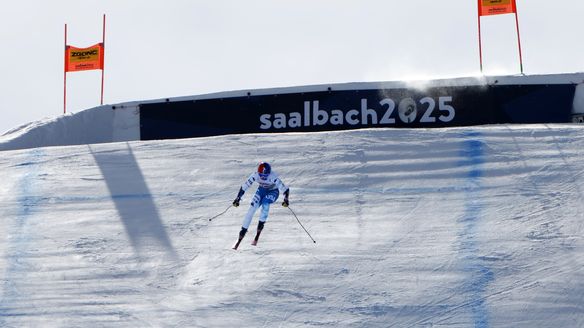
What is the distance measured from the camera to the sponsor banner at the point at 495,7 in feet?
58.2

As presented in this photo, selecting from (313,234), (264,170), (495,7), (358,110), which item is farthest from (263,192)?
(495,7)

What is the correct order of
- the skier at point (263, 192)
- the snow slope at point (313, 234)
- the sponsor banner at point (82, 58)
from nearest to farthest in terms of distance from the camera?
1. the snow slope at point (313, 234)
2. the skier at point (263, 192)
3. the sponsor banner at point (82, 58)

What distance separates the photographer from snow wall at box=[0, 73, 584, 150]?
1684 cm

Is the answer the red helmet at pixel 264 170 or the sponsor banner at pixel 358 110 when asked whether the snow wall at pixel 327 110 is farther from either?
the red helmet at pixel 264 170

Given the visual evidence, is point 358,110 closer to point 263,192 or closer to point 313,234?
point 313,234

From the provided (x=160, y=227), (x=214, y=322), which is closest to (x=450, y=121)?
(x=160, y=227)

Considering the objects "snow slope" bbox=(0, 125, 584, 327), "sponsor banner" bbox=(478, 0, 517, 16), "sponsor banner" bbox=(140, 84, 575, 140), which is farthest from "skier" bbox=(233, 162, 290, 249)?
"sponsor banner" bbox=(478, 0, 517, 16)

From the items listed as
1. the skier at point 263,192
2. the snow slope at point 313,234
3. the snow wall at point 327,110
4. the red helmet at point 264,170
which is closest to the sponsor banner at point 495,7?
the snow wall at point 327,110

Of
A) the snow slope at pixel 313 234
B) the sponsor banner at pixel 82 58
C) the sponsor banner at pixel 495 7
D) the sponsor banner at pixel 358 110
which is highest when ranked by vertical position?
the sponsor banner at pixel 495 7

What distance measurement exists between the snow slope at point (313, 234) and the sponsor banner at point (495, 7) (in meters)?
2.29

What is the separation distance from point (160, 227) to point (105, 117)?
14.1 ft

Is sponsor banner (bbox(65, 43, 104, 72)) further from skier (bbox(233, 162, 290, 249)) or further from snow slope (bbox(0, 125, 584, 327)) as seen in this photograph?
skier (bbox(233, 162, 290, 249))

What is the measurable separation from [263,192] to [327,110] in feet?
12.7

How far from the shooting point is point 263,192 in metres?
13.9
